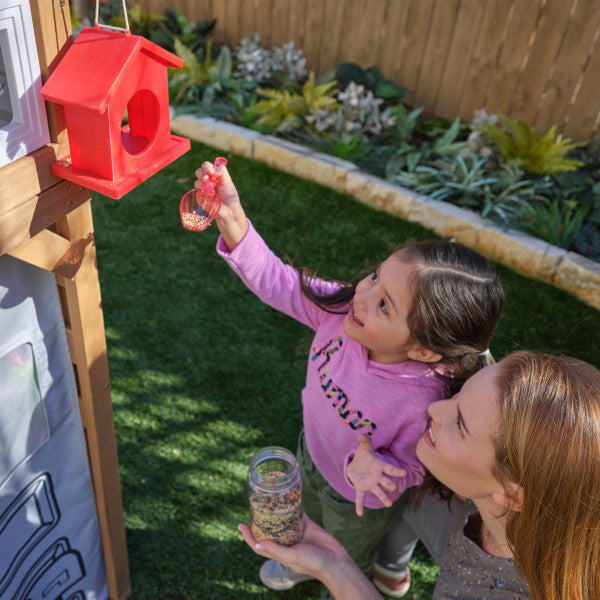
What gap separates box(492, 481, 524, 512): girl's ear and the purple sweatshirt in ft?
1.36

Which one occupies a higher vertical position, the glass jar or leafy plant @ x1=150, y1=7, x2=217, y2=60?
the glass jar

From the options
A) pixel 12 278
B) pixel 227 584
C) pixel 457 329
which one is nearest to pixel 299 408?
pixel 227 584

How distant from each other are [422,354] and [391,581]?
124cm

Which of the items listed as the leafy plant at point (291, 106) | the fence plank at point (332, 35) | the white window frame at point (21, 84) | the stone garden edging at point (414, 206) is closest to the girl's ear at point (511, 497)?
the white window frame at point (21, 84)

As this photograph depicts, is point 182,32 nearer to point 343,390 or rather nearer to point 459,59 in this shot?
point 459,59

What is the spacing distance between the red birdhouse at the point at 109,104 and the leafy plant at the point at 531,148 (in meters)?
3.64

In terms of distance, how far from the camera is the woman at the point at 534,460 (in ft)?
3.77

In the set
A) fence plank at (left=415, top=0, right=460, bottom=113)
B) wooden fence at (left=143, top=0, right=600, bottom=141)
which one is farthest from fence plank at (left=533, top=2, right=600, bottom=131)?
fence plank at (left=415, top=0, right=460, bottom=113)

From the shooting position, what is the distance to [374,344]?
160 centimetres

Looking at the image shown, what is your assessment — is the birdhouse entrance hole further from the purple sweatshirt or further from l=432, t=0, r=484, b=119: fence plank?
l=432, t=0, r=484, b=119: fence plank

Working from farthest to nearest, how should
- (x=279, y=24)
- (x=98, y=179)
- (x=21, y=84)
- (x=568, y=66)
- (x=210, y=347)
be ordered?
1. (x=279, y=24)
2. (x=568, y=66)
3. (x=210, y=347)
4. (x=98, y=179)
5. (x=21, y=84)

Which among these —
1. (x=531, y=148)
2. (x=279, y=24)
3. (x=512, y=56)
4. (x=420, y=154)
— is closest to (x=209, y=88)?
(x=279, y=24)

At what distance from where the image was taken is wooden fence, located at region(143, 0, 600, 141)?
176 inches

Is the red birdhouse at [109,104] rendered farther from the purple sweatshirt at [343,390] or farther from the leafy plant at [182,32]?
the leafy plant at [182,32]
